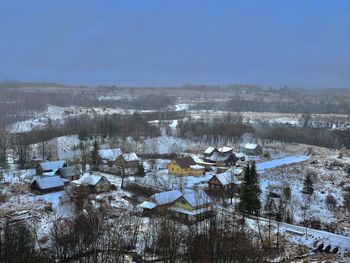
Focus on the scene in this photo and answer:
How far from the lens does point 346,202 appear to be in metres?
27.5

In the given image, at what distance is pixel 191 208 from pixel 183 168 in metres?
12.1

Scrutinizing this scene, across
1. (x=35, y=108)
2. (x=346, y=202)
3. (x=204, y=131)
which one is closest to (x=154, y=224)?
(x=346, y=202)

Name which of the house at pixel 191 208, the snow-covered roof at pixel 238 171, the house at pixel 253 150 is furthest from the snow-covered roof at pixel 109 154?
the house at pixel 191 208

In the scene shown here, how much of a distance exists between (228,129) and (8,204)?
134 feet

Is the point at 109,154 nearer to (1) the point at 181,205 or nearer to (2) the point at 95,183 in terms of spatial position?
(2) the point at 95,183

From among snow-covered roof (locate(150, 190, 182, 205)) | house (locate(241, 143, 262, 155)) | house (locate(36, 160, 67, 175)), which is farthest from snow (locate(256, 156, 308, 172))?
house (locate(36, 160, 67, 175))

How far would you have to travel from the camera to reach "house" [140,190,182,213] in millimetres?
22859

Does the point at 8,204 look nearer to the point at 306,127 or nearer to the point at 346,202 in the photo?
the point at 346,202

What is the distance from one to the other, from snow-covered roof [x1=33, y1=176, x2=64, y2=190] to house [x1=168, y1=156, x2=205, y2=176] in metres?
10.6

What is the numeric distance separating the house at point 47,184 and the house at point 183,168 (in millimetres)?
10614

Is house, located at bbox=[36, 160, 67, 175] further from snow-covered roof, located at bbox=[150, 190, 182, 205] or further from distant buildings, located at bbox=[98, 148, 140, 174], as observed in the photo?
snow-covered roof, located at bbox=[150, 190, 182, 205]

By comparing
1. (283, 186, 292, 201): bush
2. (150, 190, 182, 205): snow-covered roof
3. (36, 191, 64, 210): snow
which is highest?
(150, 190, 182, 205): snow-covered roof

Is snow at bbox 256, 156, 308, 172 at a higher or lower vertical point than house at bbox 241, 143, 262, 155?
lower

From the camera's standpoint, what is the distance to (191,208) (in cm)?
2262
